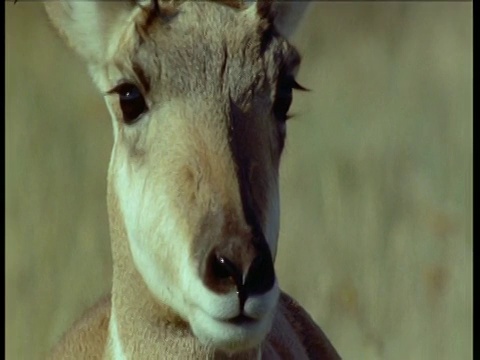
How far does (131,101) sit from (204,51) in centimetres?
26

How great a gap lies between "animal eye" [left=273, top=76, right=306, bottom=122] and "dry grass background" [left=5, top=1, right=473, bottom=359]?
4048mm

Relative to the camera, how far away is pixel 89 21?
5023 mm

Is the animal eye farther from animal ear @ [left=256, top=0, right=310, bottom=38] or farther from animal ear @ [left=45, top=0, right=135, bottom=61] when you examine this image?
animal ear @ [left=45, top=0, right=135, bottom=61]

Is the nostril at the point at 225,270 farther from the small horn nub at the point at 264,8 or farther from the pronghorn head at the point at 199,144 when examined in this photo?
the small horn nub at the point at 264,8

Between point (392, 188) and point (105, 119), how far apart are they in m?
1.91

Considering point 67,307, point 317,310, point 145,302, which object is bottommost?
point 317,310

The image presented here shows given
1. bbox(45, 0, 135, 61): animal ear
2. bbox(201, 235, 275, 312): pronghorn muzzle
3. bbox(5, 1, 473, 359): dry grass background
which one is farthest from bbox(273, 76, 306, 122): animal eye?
bbox(5, 1, 473, 359): dry grass background

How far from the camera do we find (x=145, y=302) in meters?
4.84

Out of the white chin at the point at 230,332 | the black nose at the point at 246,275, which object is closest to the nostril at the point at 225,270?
the black nose at the point at 246,275

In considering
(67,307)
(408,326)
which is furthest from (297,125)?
(67,307)

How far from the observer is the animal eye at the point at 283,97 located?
191 inches

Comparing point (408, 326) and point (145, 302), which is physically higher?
point (145, 302)

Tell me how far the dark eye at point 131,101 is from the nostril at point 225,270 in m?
0.65
